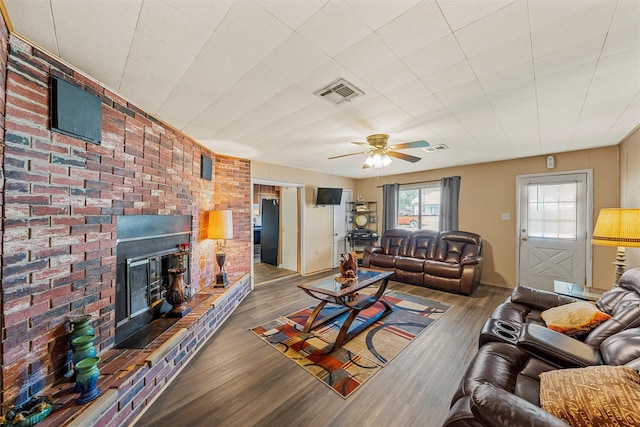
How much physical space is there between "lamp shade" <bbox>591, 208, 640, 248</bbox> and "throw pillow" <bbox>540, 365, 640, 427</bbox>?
1899 millimetres

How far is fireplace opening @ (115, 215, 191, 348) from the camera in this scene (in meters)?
2.00

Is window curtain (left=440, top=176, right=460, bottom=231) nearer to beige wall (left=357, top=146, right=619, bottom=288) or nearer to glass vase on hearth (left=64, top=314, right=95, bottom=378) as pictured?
beige wall (left=357, top=146, right=619, bottom=288)

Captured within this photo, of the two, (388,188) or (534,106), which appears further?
(388,188)

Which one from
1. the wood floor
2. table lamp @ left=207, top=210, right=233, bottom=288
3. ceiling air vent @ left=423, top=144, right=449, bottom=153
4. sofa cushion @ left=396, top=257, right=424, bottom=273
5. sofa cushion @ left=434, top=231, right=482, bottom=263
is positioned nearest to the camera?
the wood floor

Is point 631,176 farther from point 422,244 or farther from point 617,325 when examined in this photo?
point 422,244

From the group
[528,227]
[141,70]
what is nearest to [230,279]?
[141,70]

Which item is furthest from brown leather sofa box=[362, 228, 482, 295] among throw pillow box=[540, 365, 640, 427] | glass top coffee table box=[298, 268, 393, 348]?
throw pillow box=[540, 365, 640, 427]

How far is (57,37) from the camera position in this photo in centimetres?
135

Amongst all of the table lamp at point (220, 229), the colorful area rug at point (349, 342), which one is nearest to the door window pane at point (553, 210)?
the colorful area rug at point (349, 342)

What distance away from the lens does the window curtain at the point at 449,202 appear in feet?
16.9

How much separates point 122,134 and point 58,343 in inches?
60.8

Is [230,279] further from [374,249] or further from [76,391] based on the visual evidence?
[374,249]

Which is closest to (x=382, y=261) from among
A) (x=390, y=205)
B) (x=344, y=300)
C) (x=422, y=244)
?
(x=422, y=244)

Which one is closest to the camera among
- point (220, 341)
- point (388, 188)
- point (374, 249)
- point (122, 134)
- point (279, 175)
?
point (122, 134)
